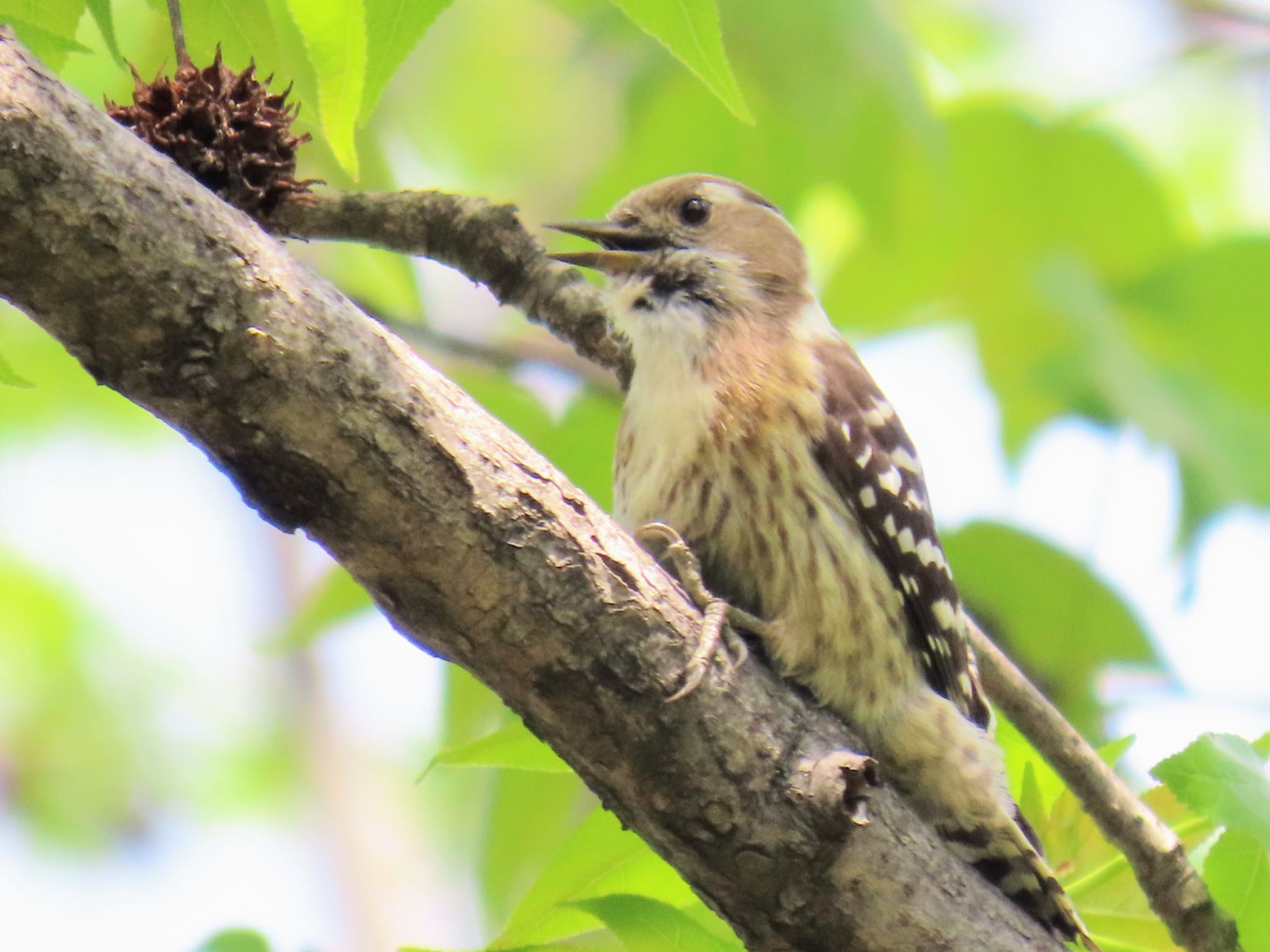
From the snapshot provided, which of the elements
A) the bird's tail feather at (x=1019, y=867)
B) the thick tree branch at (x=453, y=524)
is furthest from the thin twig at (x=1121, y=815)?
the thick tree branch at (x=453, y=524)

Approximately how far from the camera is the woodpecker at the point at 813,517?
3279 mm

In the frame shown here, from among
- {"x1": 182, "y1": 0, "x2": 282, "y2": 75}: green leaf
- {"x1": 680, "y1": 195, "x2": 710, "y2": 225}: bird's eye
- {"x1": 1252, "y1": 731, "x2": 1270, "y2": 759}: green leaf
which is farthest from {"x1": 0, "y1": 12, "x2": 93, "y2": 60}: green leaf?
{"x1": 1252, "y1": 731, "x2": 1270, "y2": 759}: green leaf

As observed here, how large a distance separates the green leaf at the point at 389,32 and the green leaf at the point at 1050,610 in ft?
8.76

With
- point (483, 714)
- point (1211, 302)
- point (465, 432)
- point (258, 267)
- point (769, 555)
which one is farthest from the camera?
point (1211, 302)

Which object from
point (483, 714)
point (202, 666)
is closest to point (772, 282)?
point (483, 714)

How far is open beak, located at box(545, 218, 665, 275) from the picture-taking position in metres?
3.84

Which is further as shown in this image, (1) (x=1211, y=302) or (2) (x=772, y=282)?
(1) (x=1211, y=302)

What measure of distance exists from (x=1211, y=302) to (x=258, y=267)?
353 cm

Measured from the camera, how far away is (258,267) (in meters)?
2.17

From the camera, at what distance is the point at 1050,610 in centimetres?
432

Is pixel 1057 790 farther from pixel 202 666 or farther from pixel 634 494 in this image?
pixel 202 666

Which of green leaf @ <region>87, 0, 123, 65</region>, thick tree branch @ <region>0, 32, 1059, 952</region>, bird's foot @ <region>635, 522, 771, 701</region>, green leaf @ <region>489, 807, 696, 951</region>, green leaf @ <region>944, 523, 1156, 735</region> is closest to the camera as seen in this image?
thick tree branch @ <region>0, 32, 1059, 952</region>

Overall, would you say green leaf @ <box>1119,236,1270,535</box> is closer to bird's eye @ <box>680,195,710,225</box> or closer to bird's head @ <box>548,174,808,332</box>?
bird's head @ <box>548,174,808,332</box>

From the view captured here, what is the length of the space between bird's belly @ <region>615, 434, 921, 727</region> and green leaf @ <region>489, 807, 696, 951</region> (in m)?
0.58
